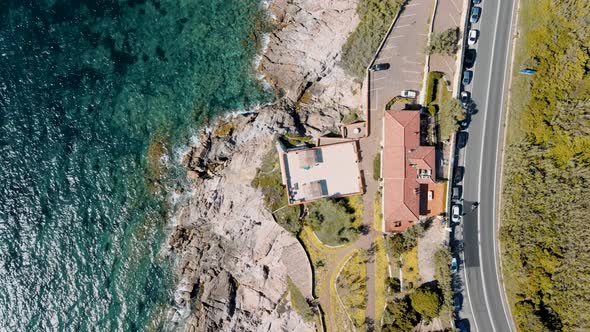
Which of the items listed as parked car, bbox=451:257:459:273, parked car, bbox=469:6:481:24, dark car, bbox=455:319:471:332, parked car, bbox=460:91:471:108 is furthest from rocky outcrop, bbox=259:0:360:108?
dark car, bbox=455:319:471:332

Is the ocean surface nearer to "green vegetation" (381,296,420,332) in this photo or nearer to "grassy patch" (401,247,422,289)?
"grassy patch" (401,247,422,289)

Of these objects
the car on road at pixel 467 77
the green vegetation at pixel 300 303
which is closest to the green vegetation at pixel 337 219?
the green vegetation at pixel 300 303

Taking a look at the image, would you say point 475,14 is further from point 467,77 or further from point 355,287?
point 355,287

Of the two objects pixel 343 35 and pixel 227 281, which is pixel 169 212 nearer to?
pixel 227 281

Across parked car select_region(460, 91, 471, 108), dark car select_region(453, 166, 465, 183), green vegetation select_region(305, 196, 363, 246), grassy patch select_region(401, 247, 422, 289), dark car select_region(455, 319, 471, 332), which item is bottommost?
dark car select_region(455, 319, 471, 332)

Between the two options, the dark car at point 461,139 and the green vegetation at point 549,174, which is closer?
the green vegetation at point 549,174

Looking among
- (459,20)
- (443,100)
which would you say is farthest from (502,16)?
(443,100)

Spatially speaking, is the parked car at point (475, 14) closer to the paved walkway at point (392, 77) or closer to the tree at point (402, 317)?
the paved walkway at point (392, 77)
